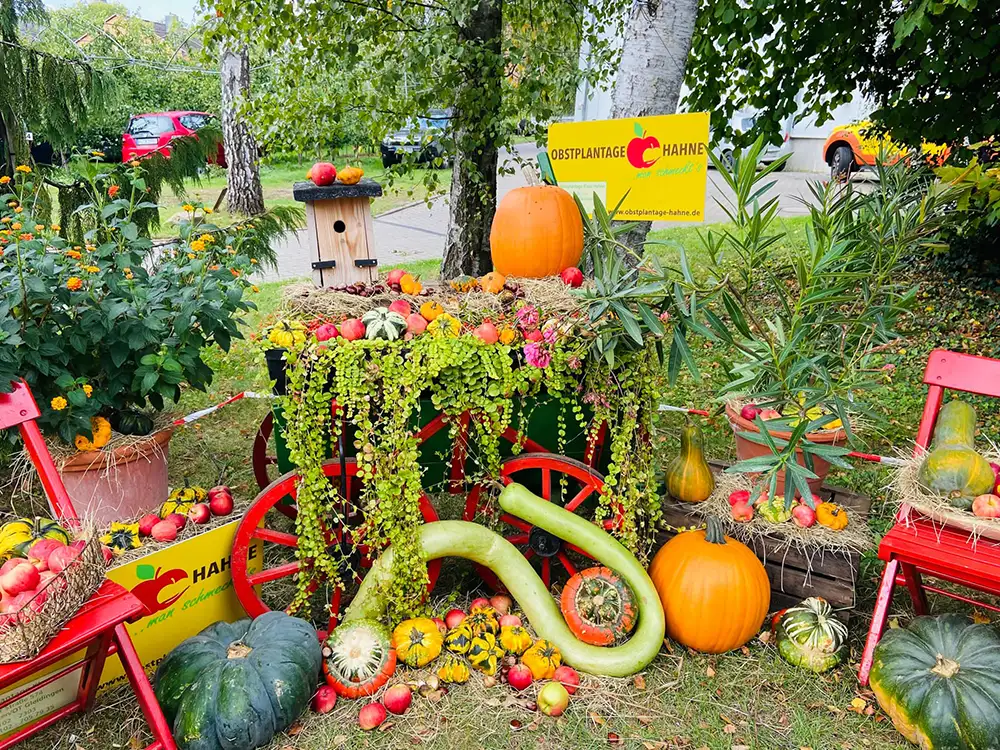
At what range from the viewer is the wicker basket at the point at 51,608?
5.88 feet

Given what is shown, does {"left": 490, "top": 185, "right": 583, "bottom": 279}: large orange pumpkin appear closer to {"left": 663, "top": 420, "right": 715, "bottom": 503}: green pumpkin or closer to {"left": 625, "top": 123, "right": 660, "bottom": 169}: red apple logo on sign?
{"left": 625, "top": 123, "right": 660, "bottom": 169}: red apple logo on sign

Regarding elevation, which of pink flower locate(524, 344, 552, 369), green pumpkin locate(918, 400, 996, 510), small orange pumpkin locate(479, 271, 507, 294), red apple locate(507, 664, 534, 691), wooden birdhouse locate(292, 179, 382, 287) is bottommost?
red apple locate(507, 664, 534, 691)

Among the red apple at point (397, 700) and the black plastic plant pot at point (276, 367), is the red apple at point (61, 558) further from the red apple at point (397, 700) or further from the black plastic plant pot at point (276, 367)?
the red apple at point (397, 700)

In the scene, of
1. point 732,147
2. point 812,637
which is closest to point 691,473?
point 812,637

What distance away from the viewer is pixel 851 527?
294 cm

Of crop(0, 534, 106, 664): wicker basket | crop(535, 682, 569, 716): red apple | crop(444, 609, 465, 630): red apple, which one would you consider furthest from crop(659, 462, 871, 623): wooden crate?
crop(0, 534, 106, 664): wicker basket

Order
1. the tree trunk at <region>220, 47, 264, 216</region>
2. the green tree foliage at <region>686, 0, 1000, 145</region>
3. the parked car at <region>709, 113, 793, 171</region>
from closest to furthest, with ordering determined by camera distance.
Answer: the parked car at <region>709, 113, 793, 171</region> → the green tree foliage at <region>686, 0, 1000, 145</region> → the tree trunk at <region>220, 47, 264, 216</region>

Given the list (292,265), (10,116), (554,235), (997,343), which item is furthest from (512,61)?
(292,265)

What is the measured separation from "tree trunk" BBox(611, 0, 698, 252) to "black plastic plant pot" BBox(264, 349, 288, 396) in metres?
1.77

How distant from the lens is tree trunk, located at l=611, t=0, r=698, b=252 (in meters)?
3.43

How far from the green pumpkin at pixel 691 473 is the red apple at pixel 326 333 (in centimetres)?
154

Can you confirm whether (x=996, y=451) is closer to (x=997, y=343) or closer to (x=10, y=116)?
(x=997, y=343)

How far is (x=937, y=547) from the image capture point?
2.31 metres

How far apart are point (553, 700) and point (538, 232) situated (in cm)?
188
